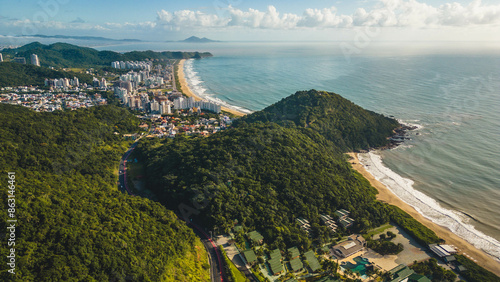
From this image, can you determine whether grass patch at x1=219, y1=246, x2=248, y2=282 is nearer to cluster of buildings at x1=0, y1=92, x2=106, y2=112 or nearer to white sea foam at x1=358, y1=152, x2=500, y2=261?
white sea foam at x1=358, y1=152, x2=500, y2=261

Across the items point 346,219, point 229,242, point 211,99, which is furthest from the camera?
point 211,99

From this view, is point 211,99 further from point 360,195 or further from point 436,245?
point 436,245

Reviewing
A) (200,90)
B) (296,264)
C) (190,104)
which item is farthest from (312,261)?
(200,90)

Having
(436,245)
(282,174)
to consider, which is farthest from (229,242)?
(436,245)

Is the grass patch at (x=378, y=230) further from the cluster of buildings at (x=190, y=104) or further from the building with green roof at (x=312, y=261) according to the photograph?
the cluster of buildings at (x=190, y=104)

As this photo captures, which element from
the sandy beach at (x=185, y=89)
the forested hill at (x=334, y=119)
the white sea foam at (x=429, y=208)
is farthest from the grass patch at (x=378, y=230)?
the sandy beach at (x=185, y=89)

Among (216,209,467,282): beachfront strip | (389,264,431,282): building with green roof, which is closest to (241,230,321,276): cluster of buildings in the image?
(216,209,467,282): beachfront strip
